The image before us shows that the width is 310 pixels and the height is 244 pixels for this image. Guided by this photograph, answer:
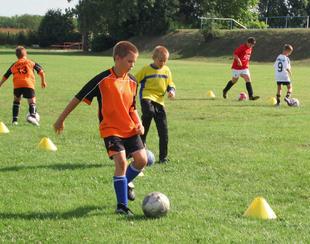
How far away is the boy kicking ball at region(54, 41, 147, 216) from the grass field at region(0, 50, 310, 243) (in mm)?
459

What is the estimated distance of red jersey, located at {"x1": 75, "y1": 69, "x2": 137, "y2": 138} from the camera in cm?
611

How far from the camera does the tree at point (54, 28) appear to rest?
301 feet

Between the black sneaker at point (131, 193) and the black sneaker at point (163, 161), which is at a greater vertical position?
the black sneaker at point (131, 193)

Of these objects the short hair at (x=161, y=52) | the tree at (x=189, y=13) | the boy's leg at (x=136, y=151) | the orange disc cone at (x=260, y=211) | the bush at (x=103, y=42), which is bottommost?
the bush at (x=103, y=42)

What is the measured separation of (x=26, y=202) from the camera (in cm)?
641

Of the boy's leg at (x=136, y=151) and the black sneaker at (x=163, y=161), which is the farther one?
the black sneaker at (x=163, y=161)

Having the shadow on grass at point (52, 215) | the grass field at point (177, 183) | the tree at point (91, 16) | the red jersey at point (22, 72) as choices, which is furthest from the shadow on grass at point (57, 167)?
the tree at point (91, 16)

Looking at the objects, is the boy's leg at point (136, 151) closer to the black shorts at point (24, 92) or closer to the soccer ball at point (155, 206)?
the soccer ball at point (155, 206)

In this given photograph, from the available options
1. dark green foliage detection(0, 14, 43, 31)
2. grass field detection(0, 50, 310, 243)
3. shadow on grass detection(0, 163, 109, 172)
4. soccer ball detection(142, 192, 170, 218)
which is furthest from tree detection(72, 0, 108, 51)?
soccer ball detection(142, 192, 170, 218)

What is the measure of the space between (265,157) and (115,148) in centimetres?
370

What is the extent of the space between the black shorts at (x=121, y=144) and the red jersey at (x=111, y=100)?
5cm

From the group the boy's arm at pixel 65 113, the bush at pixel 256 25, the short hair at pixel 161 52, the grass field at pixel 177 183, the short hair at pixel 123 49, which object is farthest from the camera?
the bush at pixel 256 25

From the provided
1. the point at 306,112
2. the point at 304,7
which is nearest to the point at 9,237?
the point at 306,112

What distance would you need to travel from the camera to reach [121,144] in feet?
20.1
